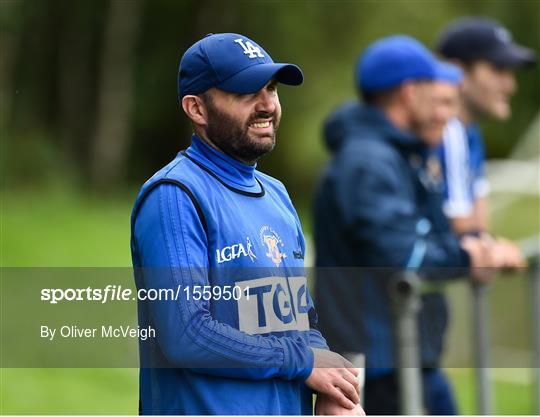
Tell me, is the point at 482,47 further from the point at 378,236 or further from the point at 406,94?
the point at 378,236

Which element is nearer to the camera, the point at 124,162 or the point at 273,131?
the point at 273,131

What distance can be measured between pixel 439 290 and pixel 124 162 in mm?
11031

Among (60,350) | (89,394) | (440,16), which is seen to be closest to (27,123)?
(440,16)

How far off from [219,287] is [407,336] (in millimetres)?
2335

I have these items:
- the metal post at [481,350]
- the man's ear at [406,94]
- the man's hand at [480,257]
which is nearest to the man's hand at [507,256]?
the man's hand at [480,257]

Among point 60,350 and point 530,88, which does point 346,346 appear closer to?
point 60,350

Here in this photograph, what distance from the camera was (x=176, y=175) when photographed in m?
2.04

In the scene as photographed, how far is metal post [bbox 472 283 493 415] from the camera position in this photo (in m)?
4.96

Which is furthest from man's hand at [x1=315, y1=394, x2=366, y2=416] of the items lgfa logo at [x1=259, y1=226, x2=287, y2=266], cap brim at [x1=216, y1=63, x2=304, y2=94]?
cap brim at [x1=216, y1=63, x2=304, y2=94]

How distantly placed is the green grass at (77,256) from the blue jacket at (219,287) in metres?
1.50

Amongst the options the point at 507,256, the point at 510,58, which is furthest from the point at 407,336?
the point at 510,58

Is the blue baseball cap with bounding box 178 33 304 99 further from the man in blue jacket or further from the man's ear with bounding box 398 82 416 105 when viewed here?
the man's ear with bounding box 398 82 416 105

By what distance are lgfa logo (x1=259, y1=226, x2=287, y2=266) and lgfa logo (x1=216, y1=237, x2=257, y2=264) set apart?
1.2 inches

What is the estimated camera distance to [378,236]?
4.20 metres
